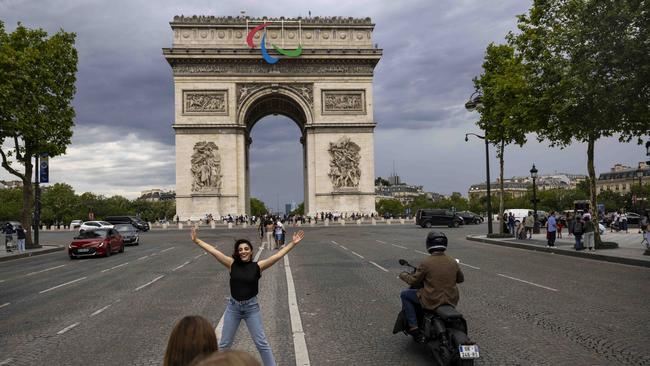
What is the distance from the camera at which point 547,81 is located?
21.2 m

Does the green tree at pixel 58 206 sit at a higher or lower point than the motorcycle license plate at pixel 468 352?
higher

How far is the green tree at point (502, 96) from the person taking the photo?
2438 cm

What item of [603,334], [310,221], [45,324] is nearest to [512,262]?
[603,334]

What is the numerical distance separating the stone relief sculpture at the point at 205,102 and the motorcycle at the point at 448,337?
4971 centimetres

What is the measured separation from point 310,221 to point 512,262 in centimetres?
3617

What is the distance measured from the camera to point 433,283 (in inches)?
229

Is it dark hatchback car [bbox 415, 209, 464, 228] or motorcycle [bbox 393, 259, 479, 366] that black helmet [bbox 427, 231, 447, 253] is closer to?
motorcycle [bbox 393, 259, 479, 366]

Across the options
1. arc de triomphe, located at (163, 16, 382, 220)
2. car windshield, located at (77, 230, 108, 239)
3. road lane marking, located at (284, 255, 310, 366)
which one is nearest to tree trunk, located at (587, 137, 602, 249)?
road lane marking, located at (284, 255, 310, 366)

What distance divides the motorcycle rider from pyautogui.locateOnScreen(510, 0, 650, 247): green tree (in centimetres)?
1277

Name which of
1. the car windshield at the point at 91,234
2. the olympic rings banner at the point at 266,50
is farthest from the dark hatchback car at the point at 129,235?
Result: the olympic rings banner at the point at 266,50

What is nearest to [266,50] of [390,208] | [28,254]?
[28,254]

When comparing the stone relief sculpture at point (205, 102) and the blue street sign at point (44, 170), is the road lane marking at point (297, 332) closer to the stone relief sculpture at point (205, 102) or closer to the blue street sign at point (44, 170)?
the blue street sign at point (44, 170)

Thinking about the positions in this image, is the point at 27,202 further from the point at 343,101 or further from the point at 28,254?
the point at 343,101

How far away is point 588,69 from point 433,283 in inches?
586
